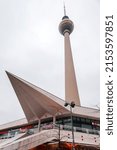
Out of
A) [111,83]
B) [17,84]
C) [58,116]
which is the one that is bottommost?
[111,83]

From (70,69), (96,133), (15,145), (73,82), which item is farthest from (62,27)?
(15,145)

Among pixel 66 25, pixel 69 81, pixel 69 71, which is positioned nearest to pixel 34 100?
pixel 69 81

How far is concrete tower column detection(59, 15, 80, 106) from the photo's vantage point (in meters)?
39.6

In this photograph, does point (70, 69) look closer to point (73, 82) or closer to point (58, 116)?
point (73, 82)

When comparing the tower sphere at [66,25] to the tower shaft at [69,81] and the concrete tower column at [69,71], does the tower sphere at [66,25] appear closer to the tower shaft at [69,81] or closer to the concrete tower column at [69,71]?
the concrete tower column at [69,71]

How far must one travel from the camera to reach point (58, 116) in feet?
96.1

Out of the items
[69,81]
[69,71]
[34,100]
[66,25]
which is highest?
[66,25]

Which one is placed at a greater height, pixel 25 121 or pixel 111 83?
pixel 25 121

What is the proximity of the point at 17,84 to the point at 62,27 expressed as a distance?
29216mm

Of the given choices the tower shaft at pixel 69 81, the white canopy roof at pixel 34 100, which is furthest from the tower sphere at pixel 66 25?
the white canopy roof at pixel 34 100

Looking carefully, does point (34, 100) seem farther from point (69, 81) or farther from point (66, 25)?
point (66, 25)

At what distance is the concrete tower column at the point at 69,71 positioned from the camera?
39.6 metres

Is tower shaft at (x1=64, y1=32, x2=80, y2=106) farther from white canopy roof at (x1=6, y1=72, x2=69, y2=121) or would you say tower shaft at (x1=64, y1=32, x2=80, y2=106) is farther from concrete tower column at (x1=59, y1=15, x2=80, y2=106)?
white canopy roof at (x1=6, y1=72, x2=69, y2=121)

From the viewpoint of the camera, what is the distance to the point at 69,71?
148 feet
